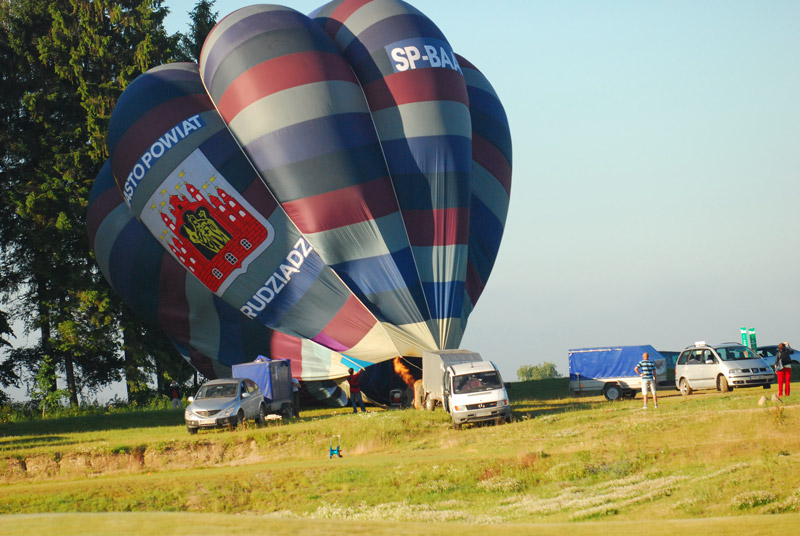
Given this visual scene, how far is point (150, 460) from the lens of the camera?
2441cm

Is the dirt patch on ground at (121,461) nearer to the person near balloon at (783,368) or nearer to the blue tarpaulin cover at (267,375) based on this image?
the blue tarpaulin cover at (267,375)

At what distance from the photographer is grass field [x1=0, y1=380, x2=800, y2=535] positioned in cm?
1153

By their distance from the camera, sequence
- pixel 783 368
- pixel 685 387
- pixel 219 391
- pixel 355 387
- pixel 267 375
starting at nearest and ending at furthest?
pixel 783 368
pixel 219 391
pixel 267 375
pixel 685 387
pixel 355 387

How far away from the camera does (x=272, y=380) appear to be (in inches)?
1270

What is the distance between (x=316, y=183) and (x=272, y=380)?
7.50 m

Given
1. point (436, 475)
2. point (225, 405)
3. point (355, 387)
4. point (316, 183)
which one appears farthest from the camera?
point (355, 387)

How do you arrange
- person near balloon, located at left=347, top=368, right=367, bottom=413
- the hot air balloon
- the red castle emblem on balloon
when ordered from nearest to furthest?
the hot air balloon
person near balloon, located at left=347, top=368, right=367, bottom=413
the red castle emblem on balloon

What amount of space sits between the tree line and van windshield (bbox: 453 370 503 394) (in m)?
24.7

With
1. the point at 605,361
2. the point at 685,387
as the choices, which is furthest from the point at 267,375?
the point at 685,387

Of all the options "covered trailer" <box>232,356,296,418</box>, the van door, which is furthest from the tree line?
the van door

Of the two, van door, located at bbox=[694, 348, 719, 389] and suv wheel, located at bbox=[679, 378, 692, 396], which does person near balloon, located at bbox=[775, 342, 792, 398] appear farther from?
suv wheel, located at bbox=[679, 378, 692, 396]

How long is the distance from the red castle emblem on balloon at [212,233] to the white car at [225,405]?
20.8ft

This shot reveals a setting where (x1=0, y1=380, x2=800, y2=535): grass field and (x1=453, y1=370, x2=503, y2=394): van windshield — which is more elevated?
(x1=453, y1=370, x2=503, y2=394): van windshield

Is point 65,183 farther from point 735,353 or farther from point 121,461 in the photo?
point 735,353
